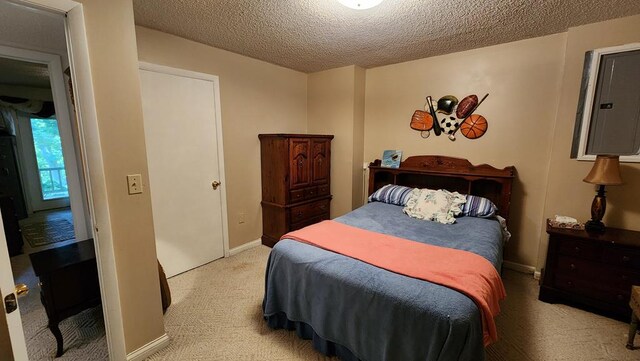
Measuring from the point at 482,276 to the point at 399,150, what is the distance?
2172 mm

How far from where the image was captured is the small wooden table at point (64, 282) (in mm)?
1693

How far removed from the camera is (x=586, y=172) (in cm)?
240

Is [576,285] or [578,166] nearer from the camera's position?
[576,285]

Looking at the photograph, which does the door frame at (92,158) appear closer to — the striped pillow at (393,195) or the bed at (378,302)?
the bed at (378,302)

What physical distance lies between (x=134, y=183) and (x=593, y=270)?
337 cm

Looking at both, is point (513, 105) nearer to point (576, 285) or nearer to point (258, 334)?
point (576, 285)

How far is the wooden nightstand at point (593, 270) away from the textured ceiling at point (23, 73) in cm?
521

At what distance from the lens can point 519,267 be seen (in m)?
2.87

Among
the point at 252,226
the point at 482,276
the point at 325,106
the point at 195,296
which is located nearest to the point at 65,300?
the point at 195,296

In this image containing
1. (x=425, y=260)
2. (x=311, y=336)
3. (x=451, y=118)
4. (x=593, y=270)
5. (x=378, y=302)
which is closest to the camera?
(x=378, y=302)

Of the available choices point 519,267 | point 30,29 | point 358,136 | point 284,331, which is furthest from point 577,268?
point 30,29

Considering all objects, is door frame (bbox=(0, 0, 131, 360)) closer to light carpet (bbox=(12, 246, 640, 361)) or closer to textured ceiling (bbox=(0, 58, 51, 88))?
light carpet (bbox=(12, 246, 640, 361))

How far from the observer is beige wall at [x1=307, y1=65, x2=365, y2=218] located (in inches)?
141

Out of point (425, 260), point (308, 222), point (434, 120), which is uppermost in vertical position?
point (434, 120)
